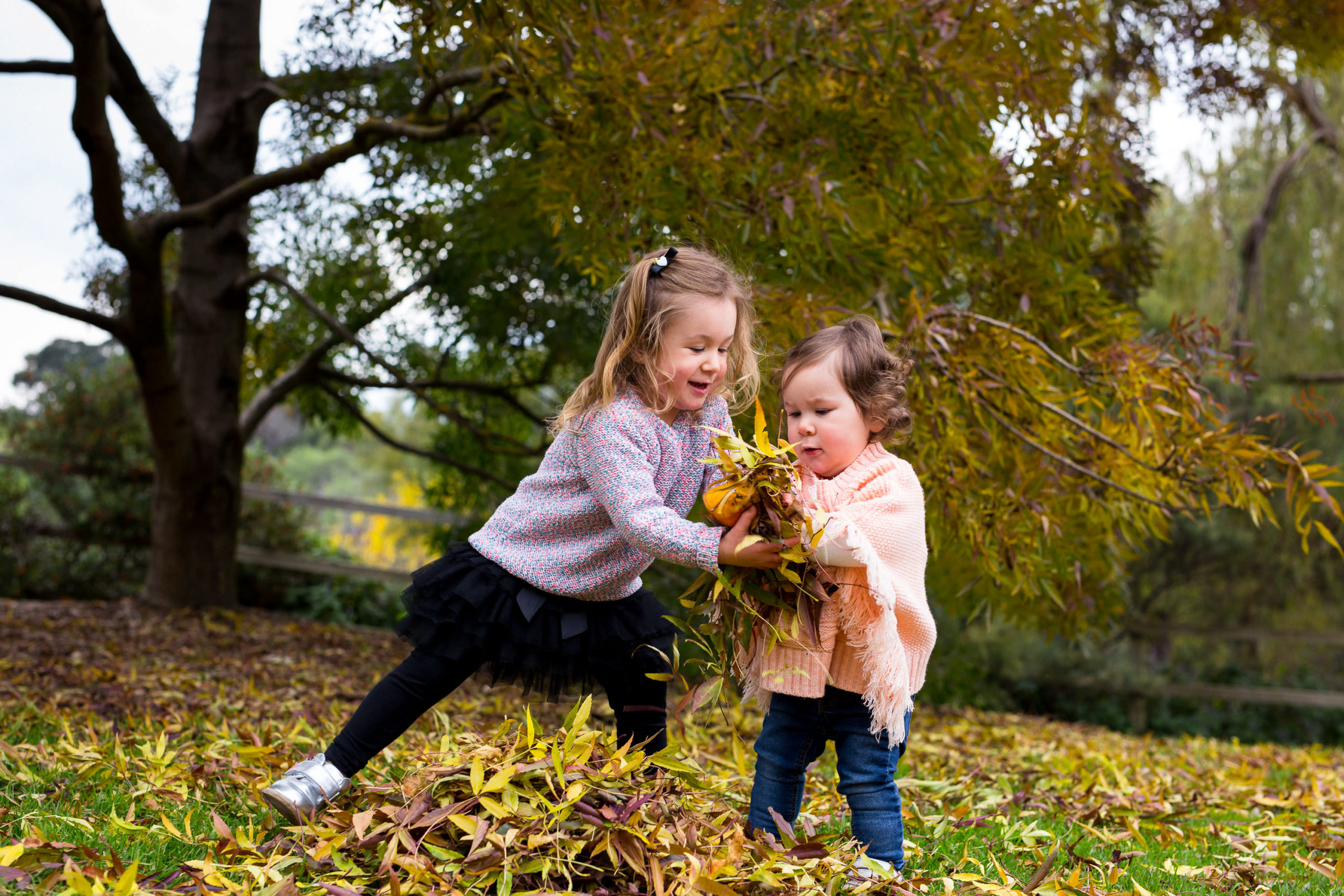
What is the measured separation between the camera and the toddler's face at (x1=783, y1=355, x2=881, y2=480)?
2.15 m

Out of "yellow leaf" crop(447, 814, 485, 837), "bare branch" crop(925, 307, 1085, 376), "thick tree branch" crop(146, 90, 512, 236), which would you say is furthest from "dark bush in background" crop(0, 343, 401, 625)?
"yellow leaf" crop(447, 814, 485, 837)

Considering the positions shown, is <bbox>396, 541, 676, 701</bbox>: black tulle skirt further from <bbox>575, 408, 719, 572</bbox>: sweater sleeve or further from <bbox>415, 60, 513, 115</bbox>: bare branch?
<bbox>415, 60, 513, 115</bbox>: bare branch

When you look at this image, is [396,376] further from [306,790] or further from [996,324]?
[306,790]

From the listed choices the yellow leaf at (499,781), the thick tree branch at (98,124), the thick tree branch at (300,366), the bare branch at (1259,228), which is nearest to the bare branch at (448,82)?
the thick tree branch at (300,366)

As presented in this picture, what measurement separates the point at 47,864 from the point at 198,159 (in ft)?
17.5

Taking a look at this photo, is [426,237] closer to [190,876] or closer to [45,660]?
[45,660]

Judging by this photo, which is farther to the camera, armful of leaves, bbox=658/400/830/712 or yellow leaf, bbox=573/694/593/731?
yellow leaf, bbox=573/694/593/731

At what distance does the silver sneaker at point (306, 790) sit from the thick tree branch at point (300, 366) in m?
4.20

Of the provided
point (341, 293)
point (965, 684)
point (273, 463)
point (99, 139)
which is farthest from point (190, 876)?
point (273, 463)

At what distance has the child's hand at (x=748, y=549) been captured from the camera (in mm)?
1883

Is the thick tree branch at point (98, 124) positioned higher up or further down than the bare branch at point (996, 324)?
higher up

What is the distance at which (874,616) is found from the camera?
6.66ft

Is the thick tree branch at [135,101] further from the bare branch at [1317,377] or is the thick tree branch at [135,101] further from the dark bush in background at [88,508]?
the bare branch at [1317,377]

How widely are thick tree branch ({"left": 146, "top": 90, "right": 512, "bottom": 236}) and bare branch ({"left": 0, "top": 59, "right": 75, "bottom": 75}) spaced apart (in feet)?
2.54
